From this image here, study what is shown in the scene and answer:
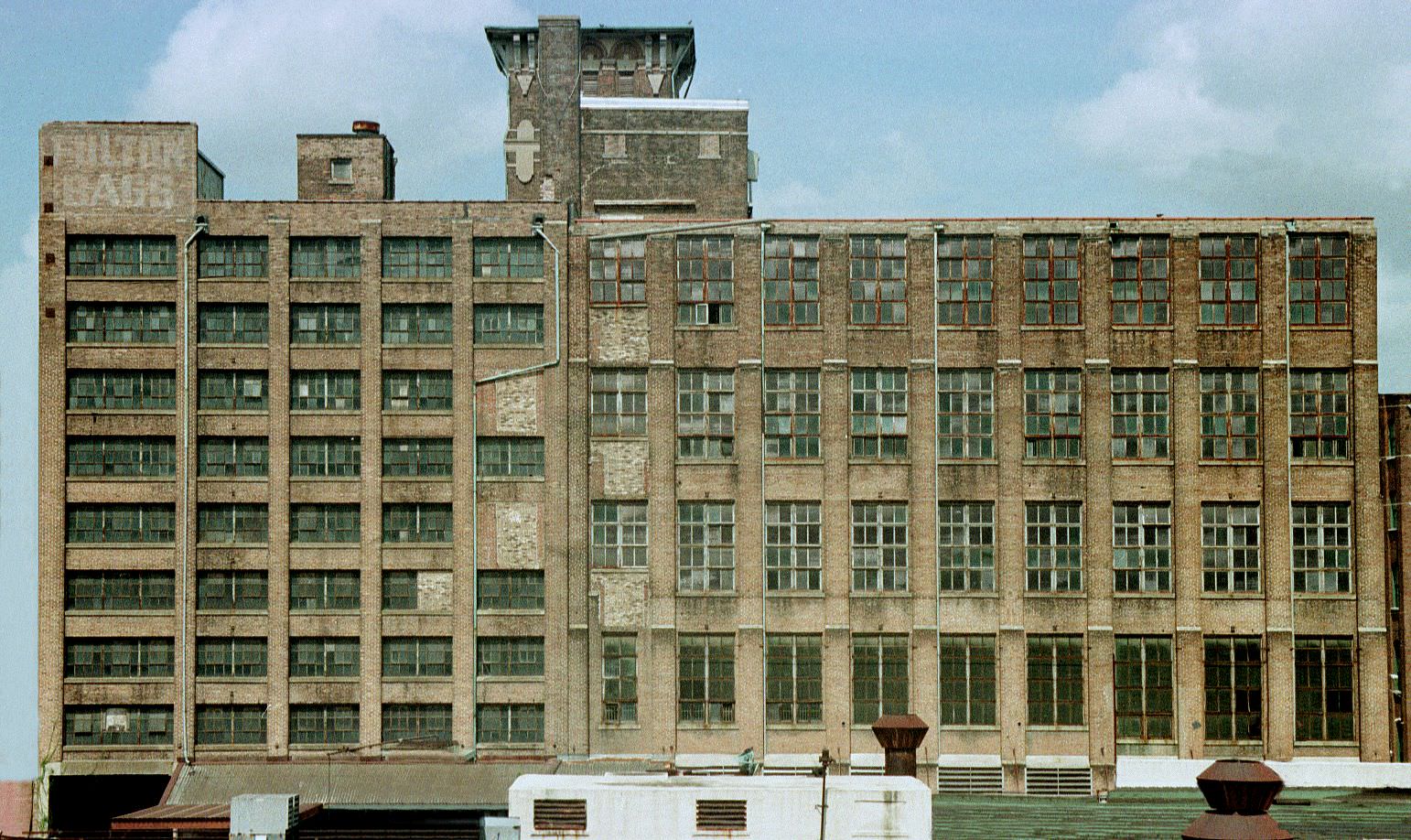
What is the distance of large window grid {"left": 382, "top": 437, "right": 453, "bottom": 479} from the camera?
5828 centimetres

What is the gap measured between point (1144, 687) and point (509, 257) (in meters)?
26.5

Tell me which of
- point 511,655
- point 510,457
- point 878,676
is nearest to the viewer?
point 878,676

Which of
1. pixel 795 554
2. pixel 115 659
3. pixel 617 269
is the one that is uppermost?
pixel 617 269

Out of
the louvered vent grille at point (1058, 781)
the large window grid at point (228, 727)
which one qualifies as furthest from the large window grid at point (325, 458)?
the louvered vent grille at point (1058, 781)

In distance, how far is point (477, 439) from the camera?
5812cm

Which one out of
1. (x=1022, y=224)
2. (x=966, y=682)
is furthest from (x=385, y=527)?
(x=1022, y=224)

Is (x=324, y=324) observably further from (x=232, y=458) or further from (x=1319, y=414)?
(x=1319, y=414)

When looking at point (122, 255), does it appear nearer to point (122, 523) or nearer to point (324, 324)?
point (324, 324)

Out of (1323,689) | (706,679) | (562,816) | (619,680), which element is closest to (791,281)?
(706,679)

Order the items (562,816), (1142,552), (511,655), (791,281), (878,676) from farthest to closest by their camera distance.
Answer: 1. (791,281)
2. (1142,552)
3. (511,655)
4. (878,676)
5. (562,816)

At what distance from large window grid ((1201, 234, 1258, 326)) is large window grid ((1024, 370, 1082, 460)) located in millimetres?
5171

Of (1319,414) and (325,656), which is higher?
(1319,414)

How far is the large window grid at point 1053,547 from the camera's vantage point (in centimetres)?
5781

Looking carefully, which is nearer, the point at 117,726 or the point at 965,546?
the point at 117,726
